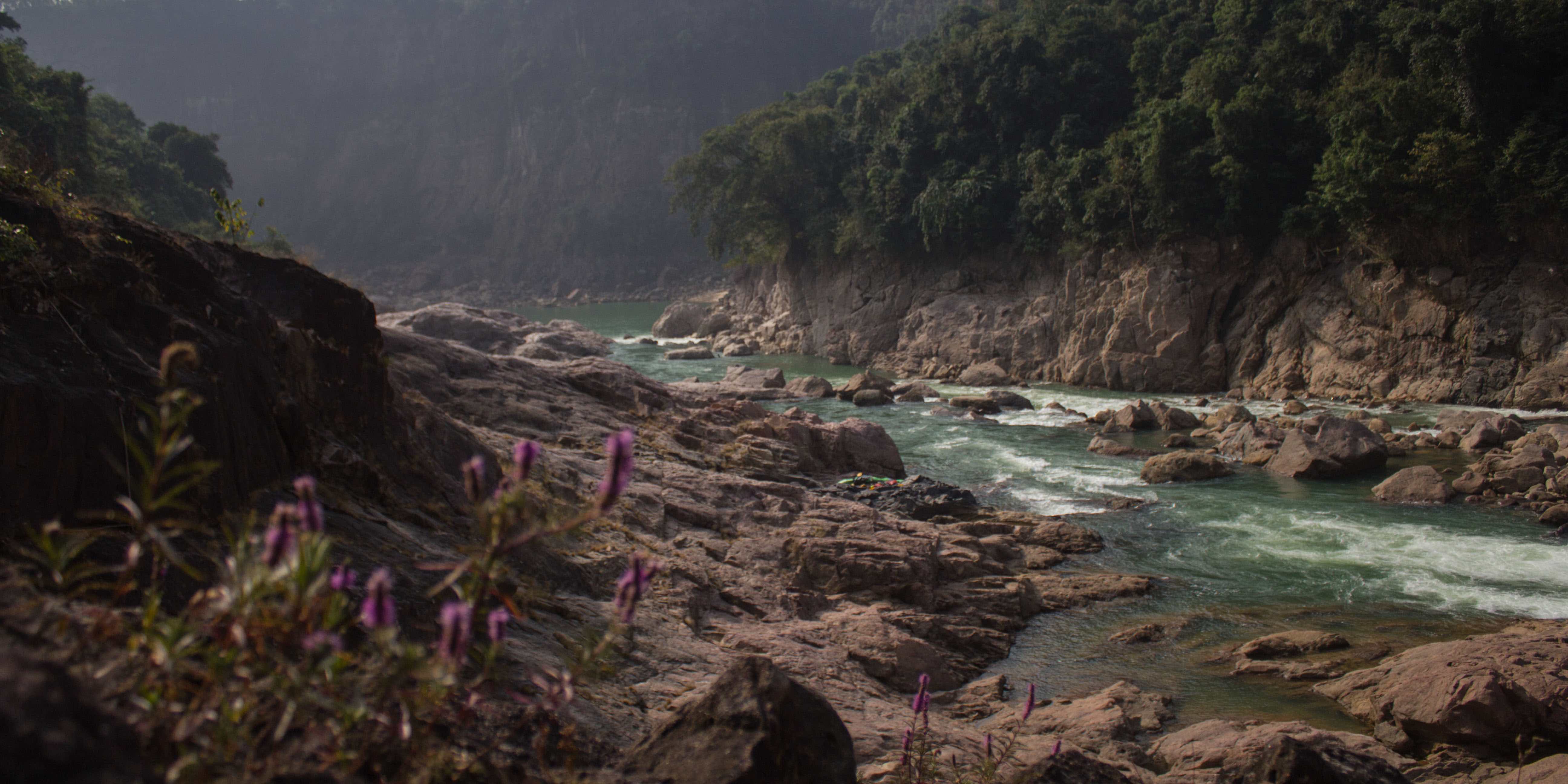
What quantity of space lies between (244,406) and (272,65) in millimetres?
142061

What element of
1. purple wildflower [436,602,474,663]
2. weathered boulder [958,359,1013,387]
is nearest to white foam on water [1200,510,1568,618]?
purple wildflower [436,602,474,663]

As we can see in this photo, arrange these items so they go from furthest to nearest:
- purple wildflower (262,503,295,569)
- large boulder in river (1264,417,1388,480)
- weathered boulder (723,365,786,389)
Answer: weathered boulder (723,365,786,389), large boulder in river (1264,417,1388,480), purple wildflower (262,503,295,569)

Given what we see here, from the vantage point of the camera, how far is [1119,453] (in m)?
21.1

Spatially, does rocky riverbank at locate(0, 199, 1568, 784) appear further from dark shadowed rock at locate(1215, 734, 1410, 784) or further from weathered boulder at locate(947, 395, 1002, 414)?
weathered boulder at locate(947, 395, 1002, 414)

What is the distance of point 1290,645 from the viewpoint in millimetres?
9930

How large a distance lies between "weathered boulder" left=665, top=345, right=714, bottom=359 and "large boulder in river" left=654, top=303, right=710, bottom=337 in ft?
25.7

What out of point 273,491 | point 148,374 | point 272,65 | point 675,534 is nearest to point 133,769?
point 148,374

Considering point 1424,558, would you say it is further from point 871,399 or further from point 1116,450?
point 871,399

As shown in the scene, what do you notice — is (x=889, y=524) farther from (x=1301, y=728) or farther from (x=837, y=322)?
(x=837, y=322)

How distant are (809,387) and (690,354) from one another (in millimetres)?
13910

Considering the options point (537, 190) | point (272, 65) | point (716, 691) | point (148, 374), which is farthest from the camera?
point (272, 65)

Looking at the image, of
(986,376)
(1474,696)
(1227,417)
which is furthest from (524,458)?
(986,376)

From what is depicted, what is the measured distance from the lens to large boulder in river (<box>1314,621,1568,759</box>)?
7113 mm

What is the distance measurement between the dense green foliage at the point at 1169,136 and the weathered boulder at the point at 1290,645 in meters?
19.2
